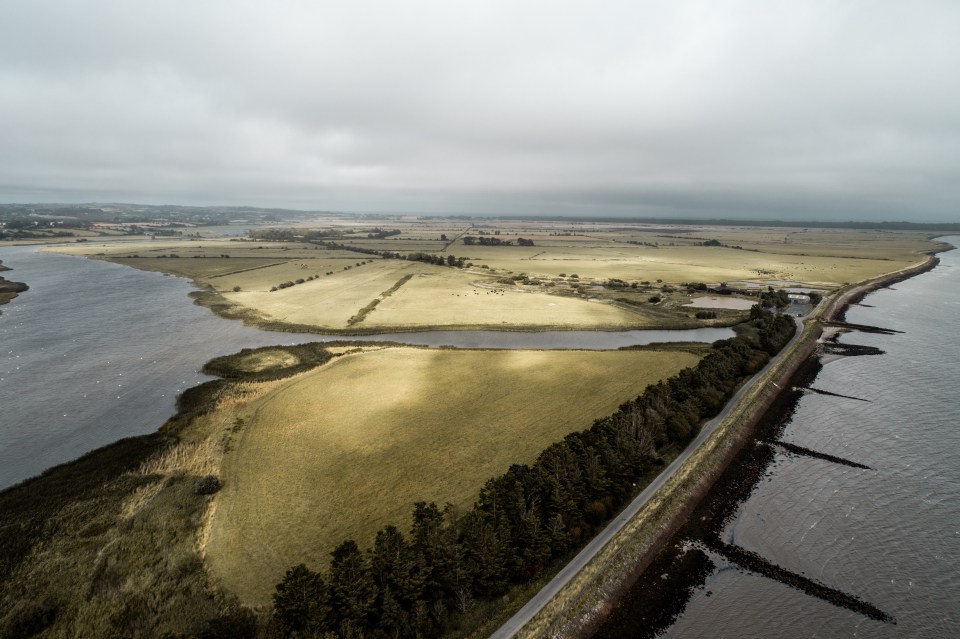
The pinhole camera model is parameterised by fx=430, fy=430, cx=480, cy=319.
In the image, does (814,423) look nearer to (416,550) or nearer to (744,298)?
(416,550)

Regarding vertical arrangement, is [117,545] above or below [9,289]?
below

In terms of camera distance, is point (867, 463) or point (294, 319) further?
point (294, 319)

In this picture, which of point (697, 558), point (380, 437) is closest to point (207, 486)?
point (380, 437)

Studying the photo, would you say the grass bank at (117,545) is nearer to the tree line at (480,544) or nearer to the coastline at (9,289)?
the tree line at (480,544)

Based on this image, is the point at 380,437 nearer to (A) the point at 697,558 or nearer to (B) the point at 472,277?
(A) the point at 697,558

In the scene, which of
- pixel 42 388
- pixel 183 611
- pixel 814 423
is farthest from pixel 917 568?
pixel 42 388
